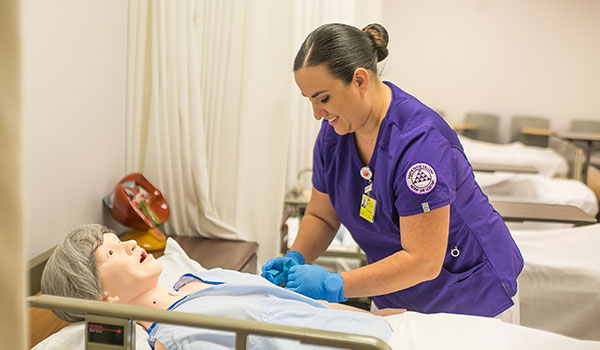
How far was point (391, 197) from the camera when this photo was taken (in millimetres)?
1597

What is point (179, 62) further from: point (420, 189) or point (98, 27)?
point (420, 189)

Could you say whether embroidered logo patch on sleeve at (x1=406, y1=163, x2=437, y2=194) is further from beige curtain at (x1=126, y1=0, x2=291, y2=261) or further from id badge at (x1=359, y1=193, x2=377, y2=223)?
beige curtain at (x1=126, y1=0, x2=291, y2=261)

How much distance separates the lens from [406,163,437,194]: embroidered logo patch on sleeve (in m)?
1.47

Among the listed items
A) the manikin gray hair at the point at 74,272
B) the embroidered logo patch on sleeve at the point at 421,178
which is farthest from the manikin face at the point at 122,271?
the embroidered logo patch on sleeve at the point at 421,178

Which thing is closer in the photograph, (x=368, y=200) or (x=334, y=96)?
(x=334, y=96)

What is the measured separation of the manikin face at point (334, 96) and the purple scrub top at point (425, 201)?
0.09 meters

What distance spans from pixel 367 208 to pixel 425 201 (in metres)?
0.25

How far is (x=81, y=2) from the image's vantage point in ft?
7.45

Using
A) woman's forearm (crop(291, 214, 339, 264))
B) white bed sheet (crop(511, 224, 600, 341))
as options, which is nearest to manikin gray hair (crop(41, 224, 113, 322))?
woman's forearm (crop(291, 214, 339, 264))

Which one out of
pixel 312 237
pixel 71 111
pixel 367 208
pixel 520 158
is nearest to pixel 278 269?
pixel 312 237

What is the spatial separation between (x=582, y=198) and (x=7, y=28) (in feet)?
14.6

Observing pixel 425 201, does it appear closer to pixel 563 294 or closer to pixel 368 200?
pixel 368 200

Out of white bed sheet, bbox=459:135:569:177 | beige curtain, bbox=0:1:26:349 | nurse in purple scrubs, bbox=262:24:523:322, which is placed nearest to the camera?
beige curtain, bbox=0:1:26:349

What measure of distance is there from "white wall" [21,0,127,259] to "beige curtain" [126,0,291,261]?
0.12 meters
